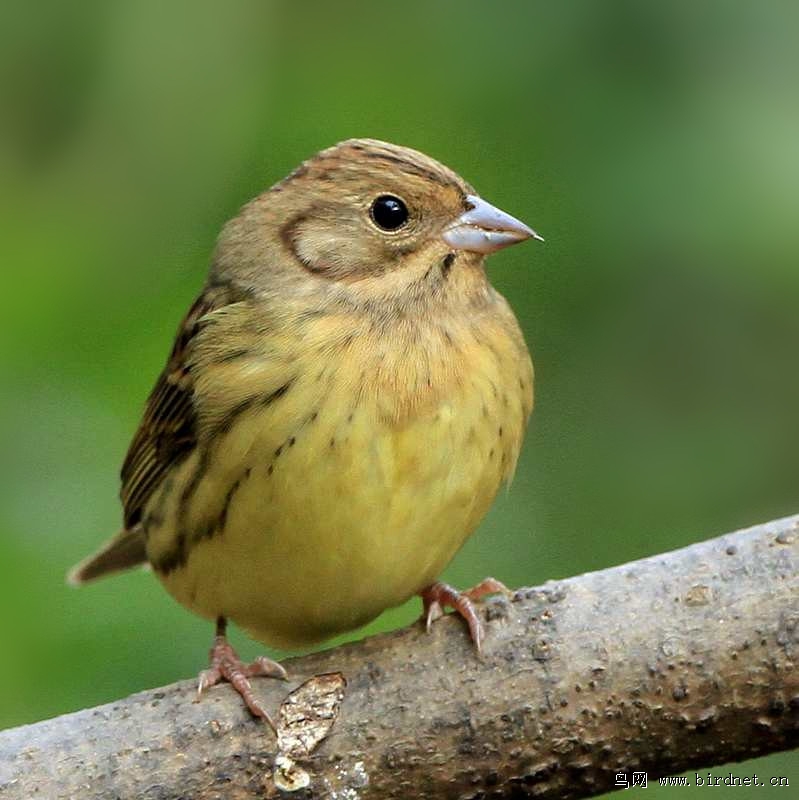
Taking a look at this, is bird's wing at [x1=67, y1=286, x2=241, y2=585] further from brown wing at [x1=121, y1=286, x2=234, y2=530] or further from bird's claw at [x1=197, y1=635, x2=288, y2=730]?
bird's claw at [x1=197, y1=635, x2=288, y2=730]

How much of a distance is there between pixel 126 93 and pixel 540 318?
105cm

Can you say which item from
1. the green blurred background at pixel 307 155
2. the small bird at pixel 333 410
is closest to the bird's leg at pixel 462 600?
the small bird at pixel 333 410

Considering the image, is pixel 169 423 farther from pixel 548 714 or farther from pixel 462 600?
pixel 548 714

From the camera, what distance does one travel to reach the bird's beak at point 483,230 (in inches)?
186

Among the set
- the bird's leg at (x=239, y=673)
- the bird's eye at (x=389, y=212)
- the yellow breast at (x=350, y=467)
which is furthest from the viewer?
the bird's eye at (x=389, y=212)

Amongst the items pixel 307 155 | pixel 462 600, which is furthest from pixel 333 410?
pixel 307 155

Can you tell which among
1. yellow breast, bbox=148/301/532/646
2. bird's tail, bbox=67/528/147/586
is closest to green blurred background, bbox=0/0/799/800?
bird's tail, bbox=67/528/147/586

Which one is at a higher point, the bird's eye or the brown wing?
the bird's eye

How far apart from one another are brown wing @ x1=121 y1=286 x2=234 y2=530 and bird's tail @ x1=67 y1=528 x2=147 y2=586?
0.32 ft

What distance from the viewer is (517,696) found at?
14.0 feet

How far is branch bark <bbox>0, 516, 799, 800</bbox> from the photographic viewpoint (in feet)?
13.7

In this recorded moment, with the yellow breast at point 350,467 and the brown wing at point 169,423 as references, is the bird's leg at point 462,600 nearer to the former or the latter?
the yellow breast at point 350,467

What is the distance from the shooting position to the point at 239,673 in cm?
438

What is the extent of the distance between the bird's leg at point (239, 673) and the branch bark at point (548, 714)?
0.03m
